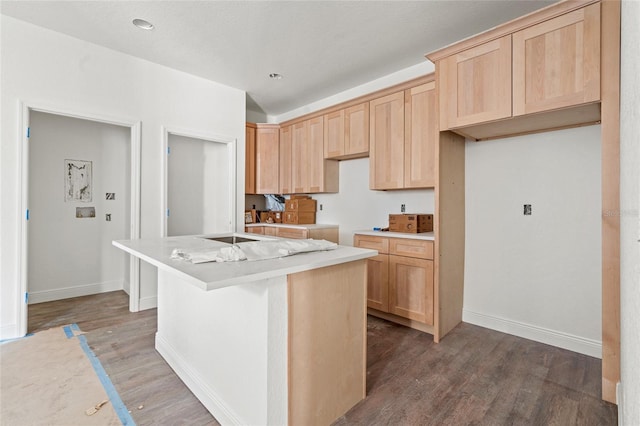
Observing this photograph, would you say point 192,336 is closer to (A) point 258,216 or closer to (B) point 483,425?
(B) point 483,425

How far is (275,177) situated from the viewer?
15.6 ft

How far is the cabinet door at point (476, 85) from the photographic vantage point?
2.29 m

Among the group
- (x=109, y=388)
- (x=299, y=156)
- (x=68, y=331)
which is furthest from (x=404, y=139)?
(x=68, y=331)

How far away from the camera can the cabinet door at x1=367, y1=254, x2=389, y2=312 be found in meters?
3.16

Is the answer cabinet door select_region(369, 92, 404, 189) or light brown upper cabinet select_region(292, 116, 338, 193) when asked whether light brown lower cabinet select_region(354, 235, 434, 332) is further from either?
light brown upper cabinet select_region(292, 116, 338, 193)

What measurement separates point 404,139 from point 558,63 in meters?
1.36

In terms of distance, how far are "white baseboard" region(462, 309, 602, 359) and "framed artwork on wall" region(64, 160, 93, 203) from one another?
188 inches

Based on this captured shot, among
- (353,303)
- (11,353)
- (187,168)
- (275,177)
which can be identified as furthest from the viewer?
(275,177)

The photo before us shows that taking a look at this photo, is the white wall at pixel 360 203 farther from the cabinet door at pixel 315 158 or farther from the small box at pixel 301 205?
the cabinet door at pixel 315 158

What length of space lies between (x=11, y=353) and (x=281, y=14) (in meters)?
3.48

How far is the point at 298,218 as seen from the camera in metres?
4.43

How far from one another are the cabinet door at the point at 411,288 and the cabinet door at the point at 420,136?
2.57ft

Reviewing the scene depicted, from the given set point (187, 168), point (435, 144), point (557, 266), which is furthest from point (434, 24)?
point (187, 168)

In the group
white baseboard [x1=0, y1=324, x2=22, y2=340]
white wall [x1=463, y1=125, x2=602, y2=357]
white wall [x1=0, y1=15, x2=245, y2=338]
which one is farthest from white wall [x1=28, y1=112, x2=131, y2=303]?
white wall [x1=463, y1=125, x2=602, y2=357]
